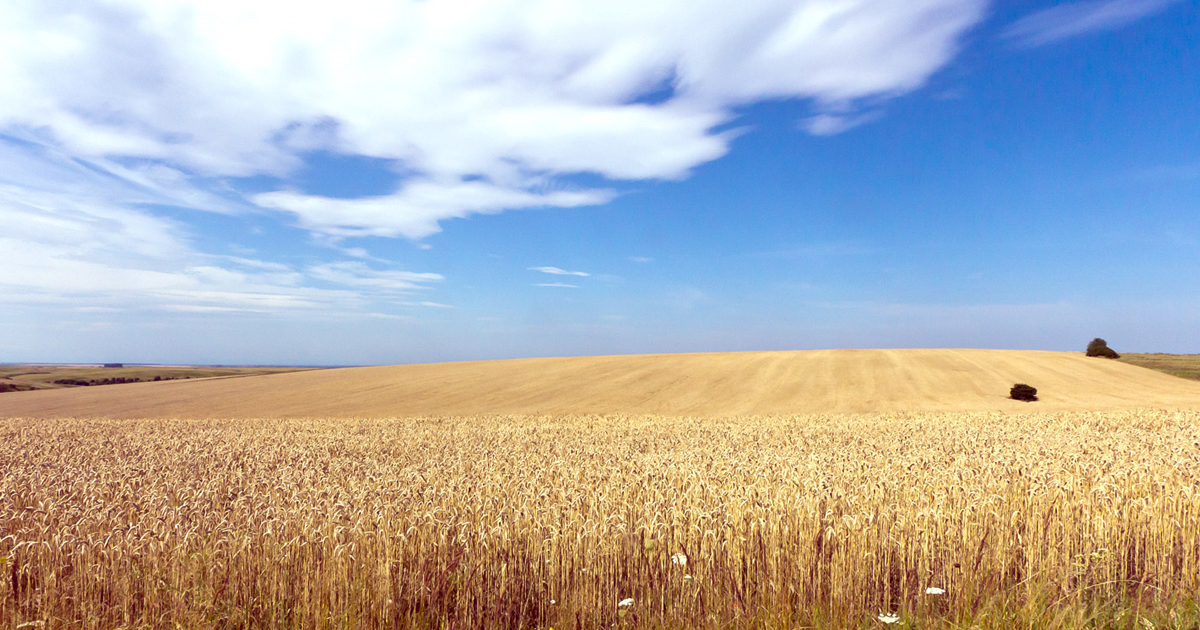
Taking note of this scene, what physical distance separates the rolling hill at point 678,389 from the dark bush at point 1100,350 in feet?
17.6

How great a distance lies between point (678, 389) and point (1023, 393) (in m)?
19.8

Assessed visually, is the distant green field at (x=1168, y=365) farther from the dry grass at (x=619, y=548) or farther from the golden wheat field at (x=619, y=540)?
the dry grass at (x=619, y=548)

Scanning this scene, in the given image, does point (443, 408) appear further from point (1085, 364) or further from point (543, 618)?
point (1085, 364)

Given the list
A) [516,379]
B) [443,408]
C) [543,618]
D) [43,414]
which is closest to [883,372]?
[516,379]

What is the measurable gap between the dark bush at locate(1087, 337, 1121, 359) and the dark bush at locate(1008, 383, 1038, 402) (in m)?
30.4

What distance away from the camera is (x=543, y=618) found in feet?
15.3

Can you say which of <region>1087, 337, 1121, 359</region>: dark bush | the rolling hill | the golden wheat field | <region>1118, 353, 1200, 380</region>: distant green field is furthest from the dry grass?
<region>1087, 337, 1121, 359</region>: dark bush

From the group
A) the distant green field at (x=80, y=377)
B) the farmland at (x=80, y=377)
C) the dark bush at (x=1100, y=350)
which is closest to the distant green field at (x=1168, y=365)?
the dark bush at (x=1100, y=350)

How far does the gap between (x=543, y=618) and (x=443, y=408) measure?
31.3 meters

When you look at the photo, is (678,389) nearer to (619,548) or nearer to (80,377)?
(619,548)

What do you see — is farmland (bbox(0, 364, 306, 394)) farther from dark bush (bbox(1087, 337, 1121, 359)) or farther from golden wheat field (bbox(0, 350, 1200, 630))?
dark bush (bbox(1087, 337, 1121, 359))

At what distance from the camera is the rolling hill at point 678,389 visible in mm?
32844

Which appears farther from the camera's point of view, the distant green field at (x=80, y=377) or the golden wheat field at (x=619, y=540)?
the distant green field at (x=80, y=377)

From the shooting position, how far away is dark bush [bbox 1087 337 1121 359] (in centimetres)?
5585
